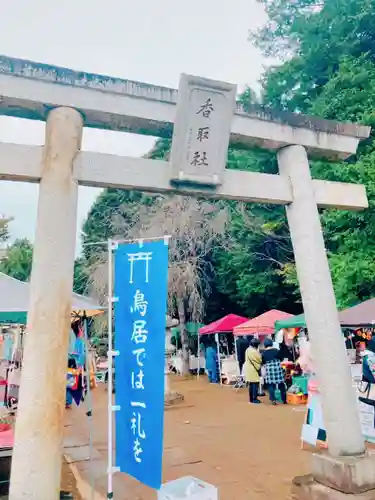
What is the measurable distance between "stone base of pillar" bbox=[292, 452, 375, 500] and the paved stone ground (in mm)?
303

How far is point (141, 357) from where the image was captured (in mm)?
3799

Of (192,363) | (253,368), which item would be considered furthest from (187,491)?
(192,363)

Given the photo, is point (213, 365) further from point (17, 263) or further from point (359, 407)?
point (17, 263)

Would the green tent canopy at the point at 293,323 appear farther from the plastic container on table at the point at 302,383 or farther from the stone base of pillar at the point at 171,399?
the stone base of pillar at the point at 171,399

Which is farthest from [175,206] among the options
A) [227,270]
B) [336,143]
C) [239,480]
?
[239,480]

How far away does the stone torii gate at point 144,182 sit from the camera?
4.03 metres

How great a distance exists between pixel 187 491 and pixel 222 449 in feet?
12.7

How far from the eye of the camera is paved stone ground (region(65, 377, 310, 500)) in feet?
17.2

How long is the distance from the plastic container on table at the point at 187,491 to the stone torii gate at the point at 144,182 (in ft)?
3.73

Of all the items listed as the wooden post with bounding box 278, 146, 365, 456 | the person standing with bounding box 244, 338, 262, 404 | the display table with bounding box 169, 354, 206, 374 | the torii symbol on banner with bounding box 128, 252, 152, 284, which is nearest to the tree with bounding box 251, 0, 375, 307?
the person standing with bounding box 244, 338, 262, 404

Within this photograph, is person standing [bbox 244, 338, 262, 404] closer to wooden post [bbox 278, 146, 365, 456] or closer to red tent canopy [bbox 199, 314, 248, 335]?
red tent canopy [bbox 199, 314, 248, 335]

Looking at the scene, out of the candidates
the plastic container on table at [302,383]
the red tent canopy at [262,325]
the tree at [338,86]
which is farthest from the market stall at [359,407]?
the tree at [338,86]

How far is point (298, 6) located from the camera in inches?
630

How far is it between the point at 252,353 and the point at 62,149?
→ 8171 mm
